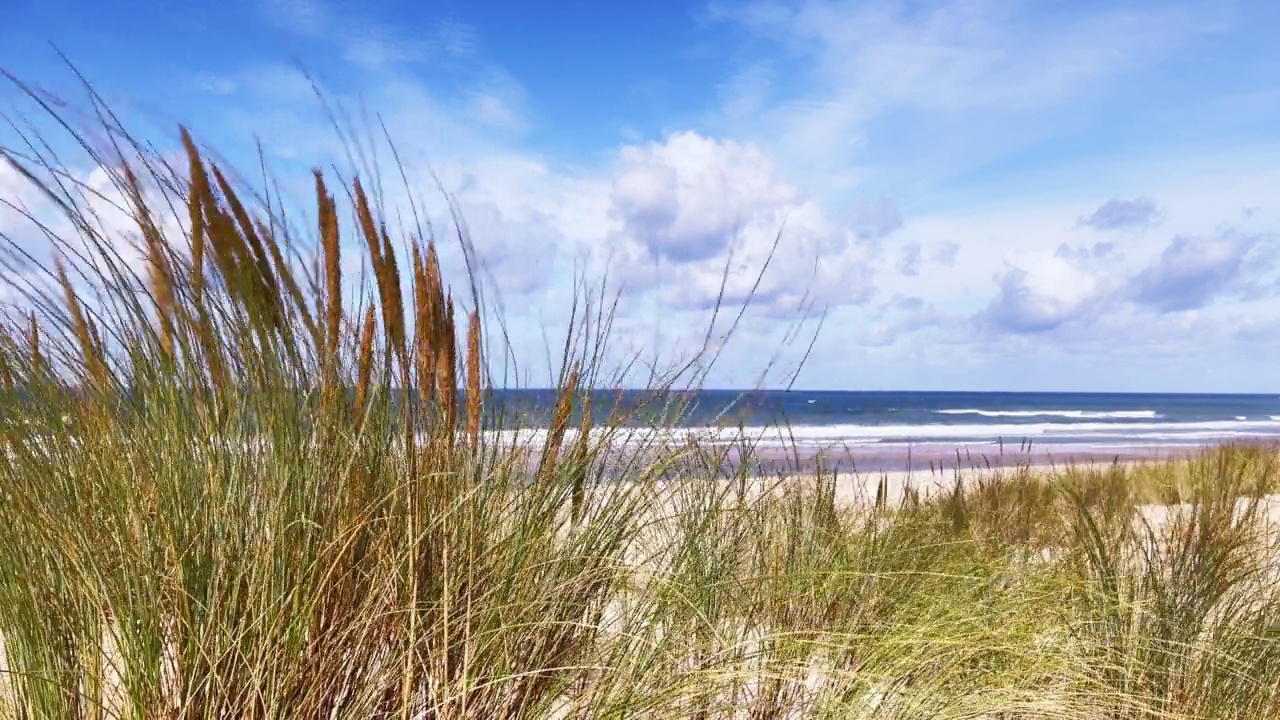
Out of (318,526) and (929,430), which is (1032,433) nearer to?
(929,430)

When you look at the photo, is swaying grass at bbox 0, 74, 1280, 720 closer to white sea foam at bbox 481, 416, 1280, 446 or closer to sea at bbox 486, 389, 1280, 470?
sea at bbox 486, 389, 1280, 470

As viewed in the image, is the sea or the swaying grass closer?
the swaying grass

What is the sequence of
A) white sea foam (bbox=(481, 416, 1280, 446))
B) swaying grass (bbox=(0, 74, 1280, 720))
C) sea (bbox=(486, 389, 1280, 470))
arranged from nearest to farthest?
1. swaying grass (bbox=(0, 74, 1280, 720))
2. sea (bbox=(486, 389, 1280, 470))
3. white sea foam (bbox=(481, 416, 1280, 446))

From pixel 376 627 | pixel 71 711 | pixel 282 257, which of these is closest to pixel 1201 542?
pixel 376 627

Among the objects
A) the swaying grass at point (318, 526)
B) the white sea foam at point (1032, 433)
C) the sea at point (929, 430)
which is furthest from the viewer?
the white sea foam at point (1032, 433)

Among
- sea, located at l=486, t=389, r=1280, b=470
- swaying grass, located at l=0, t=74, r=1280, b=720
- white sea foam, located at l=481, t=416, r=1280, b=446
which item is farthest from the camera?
white sea foam, located at l=481, t=416, r=1280, b=446

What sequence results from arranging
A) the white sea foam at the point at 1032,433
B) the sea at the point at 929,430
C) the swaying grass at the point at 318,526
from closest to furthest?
the swaying grass at the point at 318,526 < the sea at the point at 929,430 < the white sea foam at the point at 1032,433

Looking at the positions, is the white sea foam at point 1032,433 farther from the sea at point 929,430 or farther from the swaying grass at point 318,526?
the swaying grass at point 318,526

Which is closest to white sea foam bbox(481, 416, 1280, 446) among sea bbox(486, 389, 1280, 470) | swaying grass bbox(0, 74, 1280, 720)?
sea bbox(486, 389, 1280, 470)

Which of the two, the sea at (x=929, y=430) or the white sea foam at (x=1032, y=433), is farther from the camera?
the white sea foam at (x=1032, y=433)

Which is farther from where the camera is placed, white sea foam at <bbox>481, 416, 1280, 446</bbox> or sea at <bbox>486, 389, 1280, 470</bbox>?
white sea foam at <bbox>481, 416, 1280, 446</bbox>

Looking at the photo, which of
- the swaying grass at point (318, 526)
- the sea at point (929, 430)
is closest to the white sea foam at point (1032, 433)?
the sea at point (929, 430)

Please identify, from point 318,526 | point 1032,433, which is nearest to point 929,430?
point 1032,433

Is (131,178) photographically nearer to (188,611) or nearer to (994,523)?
(188,611)
